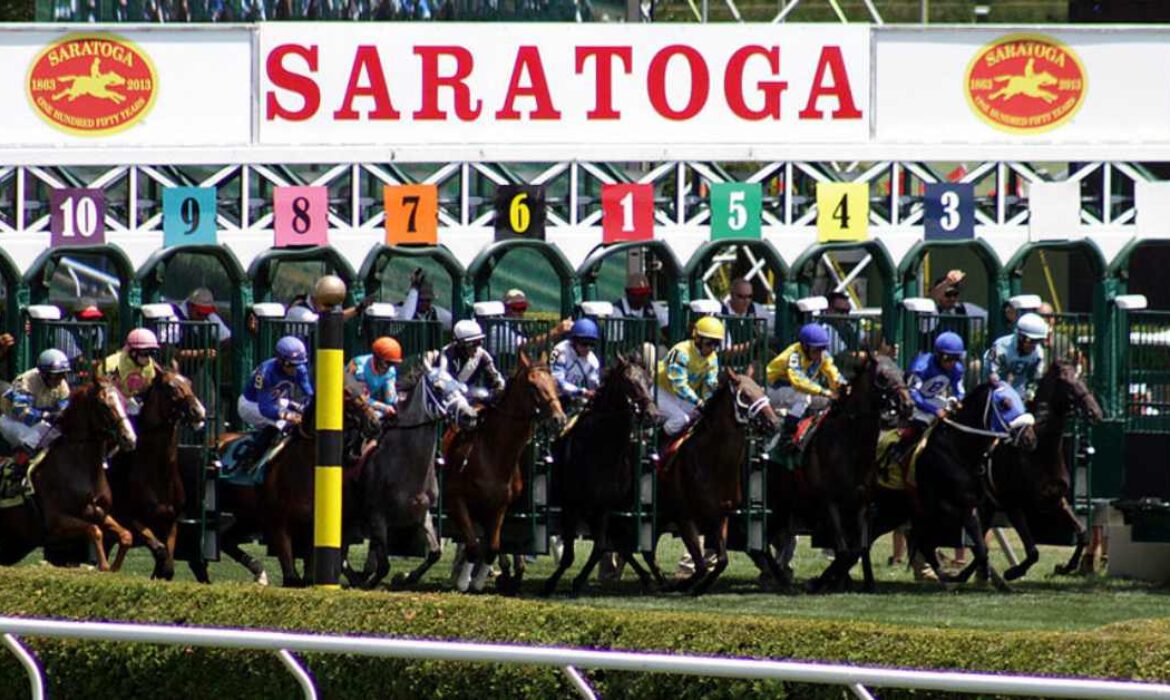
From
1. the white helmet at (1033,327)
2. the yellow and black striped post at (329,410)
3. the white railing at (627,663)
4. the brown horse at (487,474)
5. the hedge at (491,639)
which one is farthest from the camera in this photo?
the white helmet at (1033,327)

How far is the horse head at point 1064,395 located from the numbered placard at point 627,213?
2351mm

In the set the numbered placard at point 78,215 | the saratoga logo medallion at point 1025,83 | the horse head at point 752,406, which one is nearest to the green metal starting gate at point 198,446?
the numbered placard at point 78,215

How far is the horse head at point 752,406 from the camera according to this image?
14070 mm

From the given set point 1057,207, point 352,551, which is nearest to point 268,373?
point 352,551

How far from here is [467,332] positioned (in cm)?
1431

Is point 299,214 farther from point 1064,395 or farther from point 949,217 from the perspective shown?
point 1064,395

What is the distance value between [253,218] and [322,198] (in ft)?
2.90

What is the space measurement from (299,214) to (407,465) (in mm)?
2213

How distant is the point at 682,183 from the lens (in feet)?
53.7

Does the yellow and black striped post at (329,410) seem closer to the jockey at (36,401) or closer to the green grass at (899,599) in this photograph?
the green grass at (899,599)

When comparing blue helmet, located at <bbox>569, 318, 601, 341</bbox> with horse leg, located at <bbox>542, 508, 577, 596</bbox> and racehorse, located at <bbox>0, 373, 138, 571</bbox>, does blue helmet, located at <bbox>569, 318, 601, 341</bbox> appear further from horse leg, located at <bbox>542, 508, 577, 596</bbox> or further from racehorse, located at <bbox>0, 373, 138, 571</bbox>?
racehorse, located at <bbox>0, 373, 138, 571</bbox>

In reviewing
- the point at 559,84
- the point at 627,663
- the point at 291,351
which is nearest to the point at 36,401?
the point at 291,351

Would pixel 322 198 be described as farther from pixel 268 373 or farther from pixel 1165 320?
pixel 1165 320

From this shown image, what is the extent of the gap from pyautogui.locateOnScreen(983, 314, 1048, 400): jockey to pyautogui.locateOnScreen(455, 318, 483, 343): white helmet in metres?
2.69
